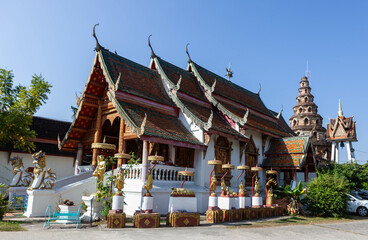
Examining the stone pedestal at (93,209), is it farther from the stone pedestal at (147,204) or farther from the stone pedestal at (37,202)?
the stone pedestal at (37,202)

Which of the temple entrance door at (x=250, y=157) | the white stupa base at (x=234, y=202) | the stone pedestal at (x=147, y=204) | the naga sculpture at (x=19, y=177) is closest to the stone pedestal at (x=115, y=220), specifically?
the stone pedestal at (x=147, y=204)

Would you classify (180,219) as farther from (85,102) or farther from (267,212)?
(85,102)

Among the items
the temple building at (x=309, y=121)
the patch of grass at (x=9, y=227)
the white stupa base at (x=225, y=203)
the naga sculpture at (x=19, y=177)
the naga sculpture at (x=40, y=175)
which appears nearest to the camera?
the patch of grass at (x=9, y=227)

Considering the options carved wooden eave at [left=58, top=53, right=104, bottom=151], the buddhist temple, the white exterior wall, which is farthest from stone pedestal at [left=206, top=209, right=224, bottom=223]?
the buddhist temple

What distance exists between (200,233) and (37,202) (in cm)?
588

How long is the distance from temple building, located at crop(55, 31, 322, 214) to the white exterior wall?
12.7ft

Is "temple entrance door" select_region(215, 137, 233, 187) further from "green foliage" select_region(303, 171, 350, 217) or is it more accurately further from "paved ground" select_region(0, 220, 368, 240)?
"paved ground" select_region(0, 220, 368, 240)

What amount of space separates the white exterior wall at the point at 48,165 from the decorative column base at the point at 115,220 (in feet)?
39.0

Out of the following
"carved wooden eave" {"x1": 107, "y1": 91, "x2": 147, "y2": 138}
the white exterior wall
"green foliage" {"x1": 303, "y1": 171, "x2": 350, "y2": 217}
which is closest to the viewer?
"carved wooden eave" {"x1": 107, "y1": 91, "x2": 147, "y2": 138}

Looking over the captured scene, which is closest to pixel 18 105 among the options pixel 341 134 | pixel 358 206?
pixel 358 206

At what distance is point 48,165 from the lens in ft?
63.8

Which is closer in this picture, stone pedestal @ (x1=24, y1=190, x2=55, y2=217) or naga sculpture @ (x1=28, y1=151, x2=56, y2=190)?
stone pedestal @ (x1=24, y1=190, x2=55, y2=217)

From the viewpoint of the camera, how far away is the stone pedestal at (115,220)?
8.39 m

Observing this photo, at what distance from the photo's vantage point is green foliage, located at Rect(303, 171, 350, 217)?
13.2m
